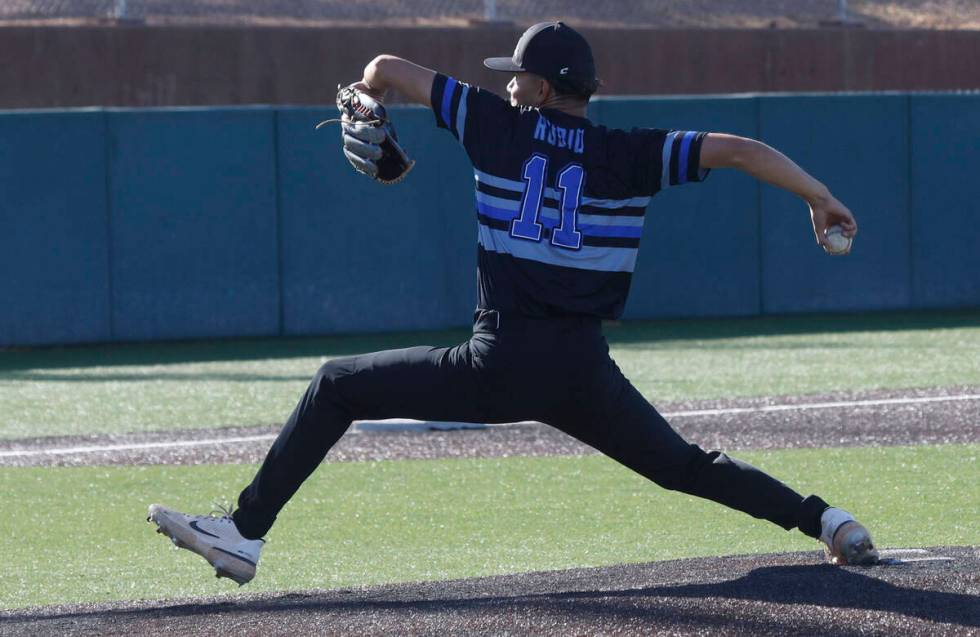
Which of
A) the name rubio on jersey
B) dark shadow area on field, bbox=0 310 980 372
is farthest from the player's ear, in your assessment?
dark shadow area on field, bbox=0 310 980 372

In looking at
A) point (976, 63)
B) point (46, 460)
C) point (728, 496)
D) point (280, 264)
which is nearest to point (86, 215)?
point (280, 264)

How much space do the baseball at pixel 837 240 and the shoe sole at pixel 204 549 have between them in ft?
6.77

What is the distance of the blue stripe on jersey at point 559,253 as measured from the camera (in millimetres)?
4781

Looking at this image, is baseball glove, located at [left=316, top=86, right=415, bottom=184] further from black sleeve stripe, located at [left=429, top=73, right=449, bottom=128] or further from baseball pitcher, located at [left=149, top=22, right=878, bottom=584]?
black sleeve stripe, located at [left=429, top=73, right=449, bottom=128]

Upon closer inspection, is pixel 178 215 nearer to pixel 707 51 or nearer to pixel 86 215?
pixel 86 215

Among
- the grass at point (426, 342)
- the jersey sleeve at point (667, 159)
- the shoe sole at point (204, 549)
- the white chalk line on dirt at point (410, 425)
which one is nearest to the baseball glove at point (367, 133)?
the jersey sleeve at point (667, 159)

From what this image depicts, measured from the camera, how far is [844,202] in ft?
53.3

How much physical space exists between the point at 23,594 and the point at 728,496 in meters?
2.68

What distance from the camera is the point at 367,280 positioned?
1513cm

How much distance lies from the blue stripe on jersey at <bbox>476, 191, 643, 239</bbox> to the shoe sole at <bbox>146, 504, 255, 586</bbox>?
135 cm

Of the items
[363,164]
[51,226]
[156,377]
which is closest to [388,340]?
[156,377]

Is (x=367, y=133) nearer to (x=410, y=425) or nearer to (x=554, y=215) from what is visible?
(x=554, y=215)

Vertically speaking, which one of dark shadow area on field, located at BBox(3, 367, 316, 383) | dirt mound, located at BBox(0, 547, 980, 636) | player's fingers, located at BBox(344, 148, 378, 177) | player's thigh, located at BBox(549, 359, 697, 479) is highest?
player's fingers, located at BBox(344, 148, 378, 177)

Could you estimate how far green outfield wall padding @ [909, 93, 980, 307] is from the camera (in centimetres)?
1655
